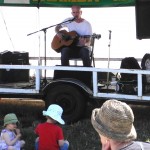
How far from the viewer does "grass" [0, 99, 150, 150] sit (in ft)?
20.7

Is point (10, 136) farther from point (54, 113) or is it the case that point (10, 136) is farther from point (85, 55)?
point (85, 55)

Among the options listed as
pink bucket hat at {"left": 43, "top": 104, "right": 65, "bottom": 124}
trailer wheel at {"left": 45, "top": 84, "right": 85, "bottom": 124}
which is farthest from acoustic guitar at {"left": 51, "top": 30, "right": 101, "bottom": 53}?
pink bucket hat at {"left": 43, "top": 104, "right": 65, "bottom": 124}

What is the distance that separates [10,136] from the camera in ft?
18.5

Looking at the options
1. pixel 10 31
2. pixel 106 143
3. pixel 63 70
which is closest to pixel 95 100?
pixel 63 70

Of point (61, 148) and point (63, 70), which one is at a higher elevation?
point (63, 70)

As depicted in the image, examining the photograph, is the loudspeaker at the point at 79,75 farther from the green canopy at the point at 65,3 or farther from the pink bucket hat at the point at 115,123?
the pink bucket hat at the point at 115,123

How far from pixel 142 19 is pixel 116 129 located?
6.35 metres

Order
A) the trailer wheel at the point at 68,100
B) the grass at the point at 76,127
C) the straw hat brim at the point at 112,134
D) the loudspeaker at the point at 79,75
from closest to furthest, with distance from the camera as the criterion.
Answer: the straw hat brim at the point at 112,134 < the grass at the point at 76,127 < the trailer wheel at the point at 68,100 < the loudspeaker at the point at 79,75

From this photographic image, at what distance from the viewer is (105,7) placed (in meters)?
10.0

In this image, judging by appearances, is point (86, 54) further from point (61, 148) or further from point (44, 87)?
point (61, 148)

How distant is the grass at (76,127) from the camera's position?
6301 mm

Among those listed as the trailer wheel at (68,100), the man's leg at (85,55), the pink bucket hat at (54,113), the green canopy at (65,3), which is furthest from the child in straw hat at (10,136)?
the green canopy at (65,3)

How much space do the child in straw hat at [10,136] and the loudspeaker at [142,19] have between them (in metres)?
3.86

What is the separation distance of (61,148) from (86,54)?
95.1 inches
